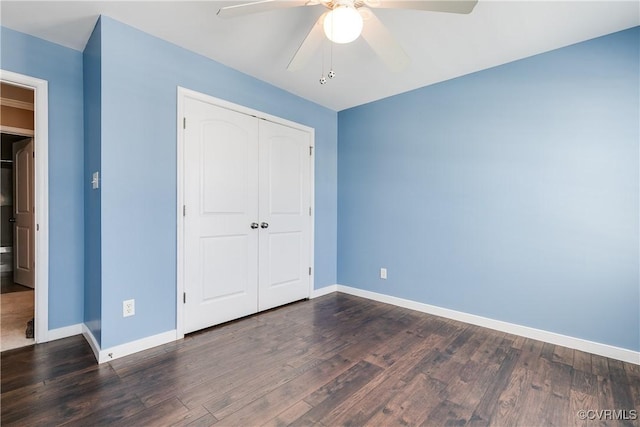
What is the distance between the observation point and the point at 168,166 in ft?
7.86

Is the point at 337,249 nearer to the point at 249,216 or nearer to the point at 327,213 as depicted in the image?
the point at 327,213

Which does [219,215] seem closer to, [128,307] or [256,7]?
[128,307]

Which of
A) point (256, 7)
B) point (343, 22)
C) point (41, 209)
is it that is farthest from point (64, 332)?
point (343, 22)

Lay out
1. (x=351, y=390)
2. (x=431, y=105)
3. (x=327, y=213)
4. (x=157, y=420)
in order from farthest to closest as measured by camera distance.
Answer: (x=327, y=213), (x=431, y=105), (x=351, y=390), (x=157, y=420)

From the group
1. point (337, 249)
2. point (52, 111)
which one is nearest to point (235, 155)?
point (52, 111)

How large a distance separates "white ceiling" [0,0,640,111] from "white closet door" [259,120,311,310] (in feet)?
2.62

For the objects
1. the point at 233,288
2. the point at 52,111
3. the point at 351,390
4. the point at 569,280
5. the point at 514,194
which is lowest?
the point at 351,390

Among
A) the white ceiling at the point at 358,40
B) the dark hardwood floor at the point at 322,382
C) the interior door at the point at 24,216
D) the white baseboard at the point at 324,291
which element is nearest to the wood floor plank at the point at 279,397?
the dark hardwood floor at the point at 322,382

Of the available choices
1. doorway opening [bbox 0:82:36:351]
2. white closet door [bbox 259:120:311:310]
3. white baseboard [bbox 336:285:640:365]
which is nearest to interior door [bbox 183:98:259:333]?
white closet door [bbox 259:120:311:310]

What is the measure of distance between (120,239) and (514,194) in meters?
3.28

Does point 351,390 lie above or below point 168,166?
below

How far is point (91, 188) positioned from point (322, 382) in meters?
2.28

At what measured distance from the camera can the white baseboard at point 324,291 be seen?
369 centimetres

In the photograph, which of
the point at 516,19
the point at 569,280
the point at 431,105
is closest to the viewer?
the point at 516,19
